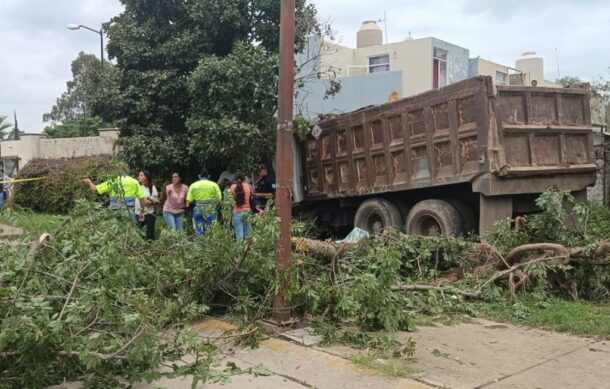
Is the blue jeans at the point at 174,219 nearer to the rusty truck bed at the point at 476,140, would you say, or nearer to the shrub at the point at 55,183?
the rusty truck bed at the point at 476,140

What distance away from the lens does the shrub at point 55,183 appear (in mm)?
18047

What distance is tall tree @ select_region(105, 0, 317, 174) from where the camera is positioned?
11.5m

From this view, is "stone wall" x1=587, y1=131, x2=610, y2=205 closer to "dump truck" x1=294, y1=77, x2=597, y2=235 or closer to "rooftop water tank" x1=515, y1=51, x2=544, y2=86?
"dump truck" x1=294, y1=77, x2=597, y2=235

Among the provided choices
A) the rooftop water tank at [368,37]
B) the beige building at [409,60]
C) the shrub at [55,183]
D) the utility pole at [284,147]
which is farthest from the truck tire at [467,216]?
the rooftop water tank at [368,37]

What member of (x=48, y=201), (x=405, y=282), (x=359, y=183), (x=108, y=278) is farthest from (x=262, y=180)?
(x=48, y=201)

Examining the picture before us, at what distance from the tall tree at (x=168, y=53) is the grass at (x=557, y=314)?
6319mm

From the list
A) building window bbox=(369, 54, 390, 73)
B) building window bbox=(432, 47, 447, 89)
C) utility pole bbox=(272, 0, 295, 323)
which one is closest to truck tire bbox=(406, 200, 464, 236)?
utility pole bbox=(272, 0, 295, 323)

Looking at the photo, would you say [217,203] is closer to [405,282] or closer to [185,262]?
[185,262]

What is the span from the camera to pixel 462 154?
853cm

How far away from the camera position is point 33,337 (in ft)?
11.4

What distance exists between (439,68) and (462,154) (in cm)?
1456

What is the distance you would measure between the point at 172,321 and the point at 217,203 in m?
1.32

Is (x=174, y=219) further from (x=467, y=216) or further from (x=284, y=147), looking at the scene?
(x=284, y=147)

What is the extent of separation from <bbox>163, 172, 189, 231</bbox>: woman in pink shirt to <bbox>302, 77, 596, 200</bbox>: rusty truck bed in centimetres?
295
